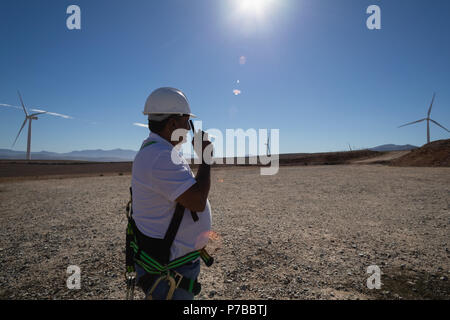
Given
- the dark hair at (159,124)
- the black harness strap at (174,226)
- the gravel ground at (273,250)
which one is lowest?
the gravel ground at (273,250)

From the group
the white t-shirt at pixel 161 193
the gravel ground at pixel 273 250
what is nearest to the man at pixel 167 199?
the white t-shirt at pixel 161 193

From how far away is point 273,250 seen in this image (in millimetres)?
6125

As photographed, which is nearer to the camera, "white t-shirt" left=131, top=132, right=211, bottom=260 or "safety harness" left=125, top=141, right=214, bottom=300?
"white t-shirt" left=131, top=132, right=211, bottom=260

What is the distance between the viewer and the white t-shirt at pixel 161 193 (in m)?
2.07

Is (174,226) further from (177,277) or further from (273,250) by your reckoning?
(273,250)

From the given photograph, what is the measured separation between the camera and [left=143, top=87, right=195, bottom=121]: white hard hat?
2375 mm

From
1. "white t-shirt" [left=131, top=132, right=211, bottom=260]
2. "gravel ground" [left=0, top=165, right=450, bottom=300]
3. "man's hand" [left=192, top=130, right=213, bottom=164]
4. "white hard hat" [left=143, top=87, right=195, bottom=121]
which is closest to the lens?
"white t-shirt" [left=131, top=132, right=211, bottom=260]

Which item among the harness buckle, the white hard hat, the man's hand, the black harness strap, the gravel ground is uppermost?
the white hard hat

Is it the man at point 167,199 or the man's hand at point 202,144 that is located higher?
the man's hand at point 202,144

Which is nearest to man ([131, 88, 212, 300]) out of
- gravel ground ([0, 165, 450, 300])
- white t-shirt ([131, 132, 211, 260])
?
white t-shirt ([131, 132, 211, 260])

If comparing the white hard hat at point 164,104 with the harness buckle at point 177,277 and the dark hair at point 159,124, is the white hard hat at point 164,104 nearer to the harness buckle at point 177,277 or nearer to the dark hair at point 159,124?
the dark hair at point 159,124

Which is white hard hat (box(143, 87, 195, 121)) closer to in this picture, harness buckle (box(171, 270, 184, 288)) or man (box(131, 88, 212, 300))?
man (box(131, 88, 212, 300))

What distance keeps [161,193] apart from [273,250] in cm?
484
